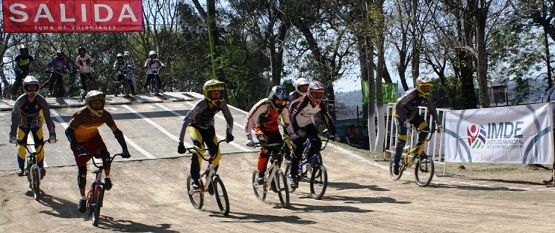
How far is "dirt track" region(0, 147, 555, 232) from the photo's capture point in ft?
31.0

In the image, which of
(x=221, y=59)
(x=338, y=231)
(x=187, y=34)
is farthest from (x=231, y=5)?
(x=338, y=231)

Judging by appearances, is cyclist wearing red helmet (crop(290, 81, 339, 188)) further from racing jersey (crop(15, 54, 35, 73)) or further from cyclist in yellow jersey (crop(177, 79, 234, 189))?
racing jersey (crop(15, 54, 35, 73))

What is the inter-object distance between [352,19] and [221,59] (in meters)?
21.2

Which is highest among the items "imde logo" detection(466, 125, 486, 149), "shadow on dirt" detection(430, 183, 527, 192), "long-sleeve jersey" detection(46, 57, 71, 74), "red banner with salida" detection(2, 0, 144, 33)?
"red banner with salida" detection(2, 0, 144, 33)

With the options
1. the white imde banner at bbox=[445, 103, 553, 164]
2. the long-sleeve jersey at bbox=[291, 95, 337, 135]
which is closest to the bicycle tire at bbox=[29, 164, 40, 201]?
the long-sleeve jersey at bbox=[291, 95, 337, 135]

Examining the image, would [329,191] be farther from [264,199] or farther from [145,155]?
[145,155]

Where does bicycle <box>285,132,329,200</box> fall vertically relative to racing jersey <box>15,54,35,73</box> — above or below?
below

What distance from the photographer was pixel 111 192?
13.8m

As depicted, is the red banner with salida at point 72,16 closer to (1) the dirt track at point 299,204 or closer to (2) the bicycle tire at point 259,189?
(1) the dirt track at point 299,204

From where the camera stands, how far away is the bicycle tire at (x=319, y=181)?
1222 centimetres

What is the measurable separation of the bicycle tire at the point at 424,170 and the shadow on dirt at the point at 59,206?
21.7ft

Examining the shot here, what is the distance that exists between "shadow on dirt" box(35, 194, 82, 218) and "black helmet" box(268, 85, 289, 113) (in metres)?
3.77

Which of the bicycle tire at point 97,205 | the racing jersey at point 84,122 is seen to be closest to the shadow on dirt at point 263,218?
the bicycle tire at point 97,205

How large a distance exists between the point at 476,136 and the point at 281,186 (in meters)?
5.39
